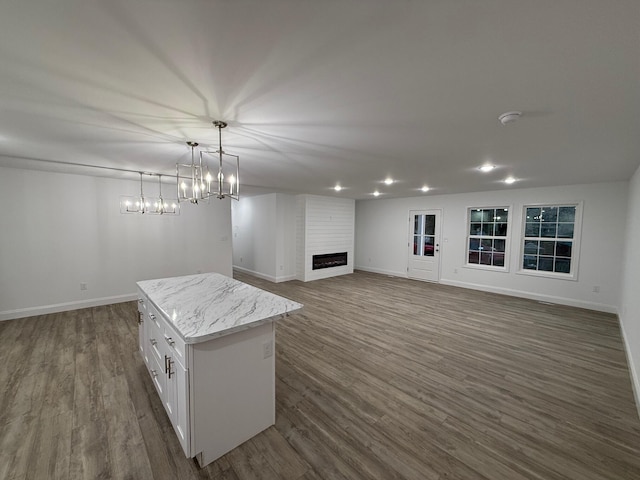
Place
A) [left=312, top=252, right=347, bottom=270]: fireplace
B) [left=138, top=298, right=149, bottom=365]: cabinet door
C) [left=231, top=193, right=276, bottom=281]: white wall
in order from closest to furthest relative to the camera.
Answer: [left=138, top=298, right=149, bottom=365]: cabinet door
[left=231, top=193, right=276, bottom=281]: white wall
[left=312, top=252, right=347, bottom=270]: fireplace

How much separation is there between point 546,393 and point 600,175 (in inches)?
148

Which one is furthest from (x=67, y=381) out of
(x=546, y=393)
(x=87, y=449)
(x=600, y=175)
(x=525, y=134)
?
(x=600, y=175)

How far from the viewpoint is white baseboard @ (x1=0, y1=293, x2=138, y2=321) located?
407cm

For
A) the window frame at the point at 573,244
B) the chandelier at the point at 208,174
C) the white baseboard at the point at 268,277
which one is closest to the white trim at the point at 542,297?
the window frame at the point at 573,244

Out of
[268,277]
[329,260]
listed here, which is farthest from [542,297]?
[268,277]

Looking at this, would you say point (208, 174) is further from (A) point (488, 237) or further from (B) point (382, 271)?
(B) point (382, 271)

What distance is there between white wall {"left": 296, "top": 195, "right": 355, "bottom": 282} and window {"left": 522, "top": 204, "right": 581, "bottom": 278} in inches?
175

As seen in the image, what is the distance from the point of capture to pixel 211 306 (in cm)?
211

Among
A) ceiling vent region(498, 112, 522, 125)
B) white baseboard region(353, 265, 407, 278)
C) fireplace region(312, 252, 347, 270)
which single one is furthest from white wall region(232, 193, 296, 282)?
ceiling vent region(498, 112, 522, 125)

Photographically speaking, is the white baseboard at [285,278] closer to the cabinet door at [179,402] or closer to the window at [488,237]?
the window at [488,237]

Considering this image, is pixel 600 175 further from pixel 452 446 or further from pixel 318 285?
pixel 318 285

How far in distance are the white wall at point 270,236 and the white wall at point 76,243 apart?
72.9 inches

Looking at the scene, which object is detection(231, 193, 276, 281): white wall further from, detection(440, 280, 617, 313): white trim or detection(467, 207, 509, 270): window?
detection(467, 207, 509, 270): window

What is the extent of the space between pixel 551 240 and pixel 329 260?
522 centimetres
